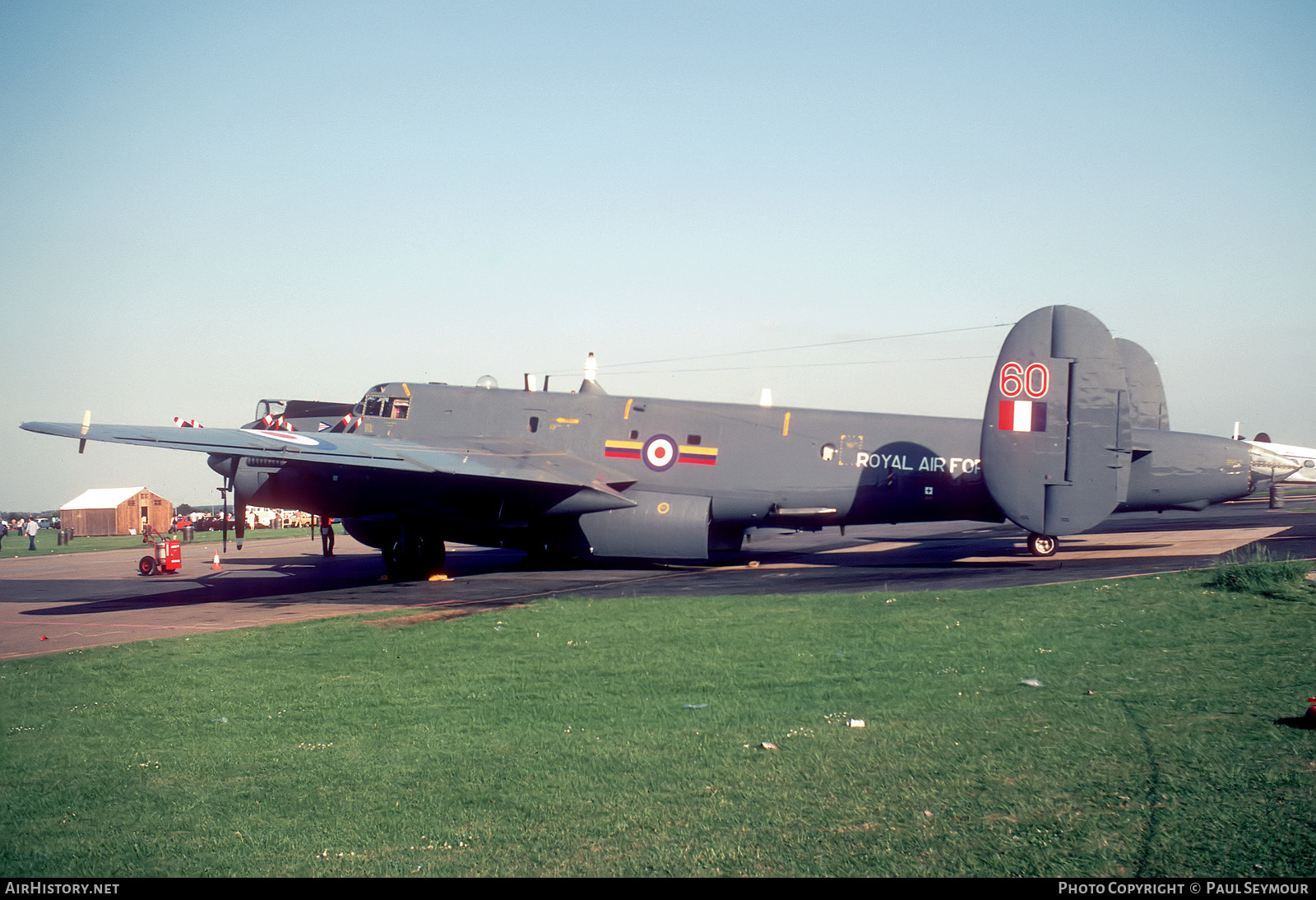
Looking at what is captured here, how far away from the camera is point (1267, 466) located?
74.4ft

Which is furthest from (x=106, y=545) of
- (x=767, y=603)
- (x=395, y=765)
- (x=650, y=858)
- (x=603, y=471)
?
(x=650, y=858)

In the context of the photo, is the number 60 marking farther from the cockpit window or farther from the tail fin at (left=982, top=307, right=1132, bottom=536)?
the cockpit window

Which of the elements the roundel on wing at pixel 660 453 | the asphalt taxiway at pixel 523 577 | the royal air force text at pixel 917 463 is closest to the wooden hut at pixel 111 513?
the asphalt taxiway at pixel 523 577

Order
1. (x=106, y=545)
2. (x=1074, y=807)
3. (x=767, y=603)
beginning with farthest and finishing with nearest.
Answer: (x=106, y=545), (x=767, y=603), (x=1074, y=807)

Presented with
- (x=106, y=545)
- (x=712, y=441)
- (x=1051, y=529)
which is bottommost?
(x=106, y=545)

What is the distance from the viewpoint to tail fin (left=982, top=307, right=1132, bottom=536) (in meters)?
20.5

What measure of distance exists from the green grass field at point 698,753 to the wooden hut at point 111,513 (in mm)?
66896

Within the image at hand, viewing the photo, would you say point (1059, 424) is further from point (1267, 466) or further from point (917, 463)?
point (1267, 466)

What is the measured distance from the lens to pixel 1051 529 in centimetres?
2072

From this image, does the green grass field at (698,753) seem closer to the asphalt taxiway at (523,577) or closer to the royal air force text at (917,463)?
the asphalt taxiway at (523,577)

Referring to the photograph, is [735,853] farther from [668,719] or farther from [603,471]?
[603,471]

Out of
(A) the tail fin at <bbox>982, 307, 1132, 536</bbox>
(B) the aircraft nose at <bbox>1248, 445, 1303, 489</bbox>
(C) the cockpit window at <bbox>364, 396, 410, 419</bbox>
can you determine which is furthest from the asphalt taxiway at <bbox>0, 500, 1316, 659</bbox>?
(C) the cockpit window at <bbox>364, 396, 410, 419</bbox>

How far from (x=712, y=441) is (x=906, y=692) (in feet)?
51.9

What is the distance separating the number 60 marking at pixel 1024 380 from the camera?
68.0ft
